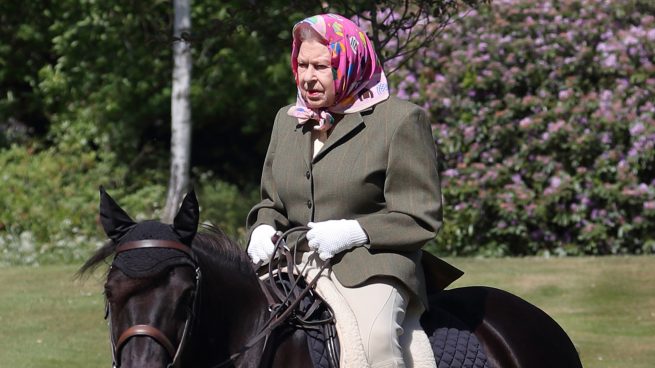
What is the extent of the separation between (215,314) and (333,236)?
1.70 ft

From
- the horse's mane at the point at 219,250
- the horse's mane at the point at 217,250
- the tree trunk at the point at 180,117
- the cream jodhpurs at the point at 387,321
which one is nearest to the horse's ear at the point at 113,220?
the horse's mane at the point at 217,250

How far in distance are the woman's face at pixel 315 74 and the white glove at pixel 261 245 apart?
19.6 inches

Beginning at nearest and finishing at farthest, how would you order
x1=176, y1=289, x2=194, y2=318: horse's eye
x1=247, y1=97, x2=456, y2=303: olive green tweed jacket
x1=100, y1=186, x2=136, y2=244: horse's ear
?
x1=176, y1=289, x2=194, y2=318: horse's eye
x1=100, y1=186, x2=136, y2=244: horse's ear
x1=247, y1=97, x2=456, y2=303: olive green tweed jacket

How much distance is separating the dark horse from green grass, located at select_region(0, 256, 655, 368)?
175 inches

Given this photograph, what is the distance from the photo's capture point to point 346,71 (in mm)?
4215

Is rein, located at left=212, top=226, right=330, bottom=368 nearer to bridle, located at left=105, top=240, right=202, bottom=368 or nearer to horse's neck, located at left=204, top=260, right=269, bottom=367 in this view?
horse's neck, located at left=204, top=260, right=269, bottom=367

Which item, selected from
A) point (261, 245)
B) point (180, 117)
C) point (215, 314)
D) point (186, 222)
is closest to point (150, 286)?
point (186, 222)

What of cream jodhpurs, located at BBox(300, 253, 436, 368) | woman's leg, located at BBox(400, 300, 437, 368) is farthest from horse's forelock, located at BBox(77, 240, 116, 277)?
woman's leg, located at BBox(400, 300, 437, 368)

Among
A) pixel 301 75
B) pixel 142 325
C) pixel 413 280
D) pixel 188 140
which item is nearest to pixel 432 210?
pixel 413 280

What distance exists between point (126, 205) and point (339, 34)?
13.5 meters

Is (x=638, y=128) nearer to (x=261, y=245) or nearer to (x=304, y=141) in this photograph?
(x=304, y=141)

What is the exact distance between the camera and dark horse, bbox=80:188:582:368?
11.3ft

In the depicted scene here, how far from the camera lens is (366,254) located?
13.7 ft

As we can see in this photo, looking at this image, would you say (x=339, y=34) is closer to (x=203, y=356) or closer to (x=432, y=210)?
(x=432, y=210)
